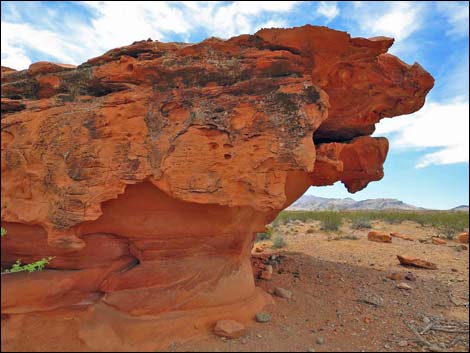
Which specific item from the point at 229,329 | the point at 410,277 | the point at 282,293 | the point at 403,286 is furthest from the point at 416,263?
the point at 229,329

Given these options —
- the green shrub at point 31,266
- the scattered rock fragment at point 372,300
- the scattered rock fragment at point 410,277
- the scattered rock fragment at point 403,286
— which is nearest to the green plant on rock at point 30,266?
the green shrub at point 31,266

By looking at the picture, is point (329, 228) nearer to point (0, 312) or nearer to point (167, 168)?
point (167, 168)

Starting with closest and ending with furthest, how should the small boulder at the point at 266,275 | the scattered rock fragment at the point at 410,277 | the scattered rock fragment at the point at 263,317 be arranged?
the scattered rock fragment at the point at 263,317, the small boulder at the point at 266,275, the scattered rock fragment at the point at 410,277

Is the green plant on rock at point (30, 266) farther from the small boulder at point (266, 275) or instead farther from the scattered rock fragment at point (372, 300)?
the scattered rock fragment at point (372, 300)

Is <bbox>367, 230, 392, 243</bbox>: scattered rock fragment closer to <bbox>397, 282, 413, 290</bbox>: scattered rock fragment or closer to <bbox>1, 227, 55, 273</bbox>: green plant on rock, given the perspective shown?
<bbox>397, 282, 413, 290</bbox>: scattered rock fragment

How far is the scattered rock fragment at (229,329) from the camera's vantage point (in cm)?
479

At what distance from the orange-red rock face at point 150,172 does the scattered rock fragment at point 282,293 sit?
0.75 meters

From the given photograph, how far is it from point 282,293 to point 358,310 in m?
1.55

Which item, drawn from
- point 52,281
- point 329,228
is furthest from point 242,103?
point 329,228

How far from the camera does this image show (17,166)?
5004 millimetres

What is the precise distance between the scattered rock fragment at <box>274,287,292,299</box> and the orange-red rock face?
0.75 metres

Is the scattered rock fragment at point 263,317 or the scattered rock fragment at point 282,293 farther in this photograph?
the scattered rock fragment at point 282,293

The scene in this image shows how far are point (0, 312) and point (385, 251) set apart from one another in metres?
12.1

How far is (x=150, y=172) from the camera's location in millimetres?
4930
